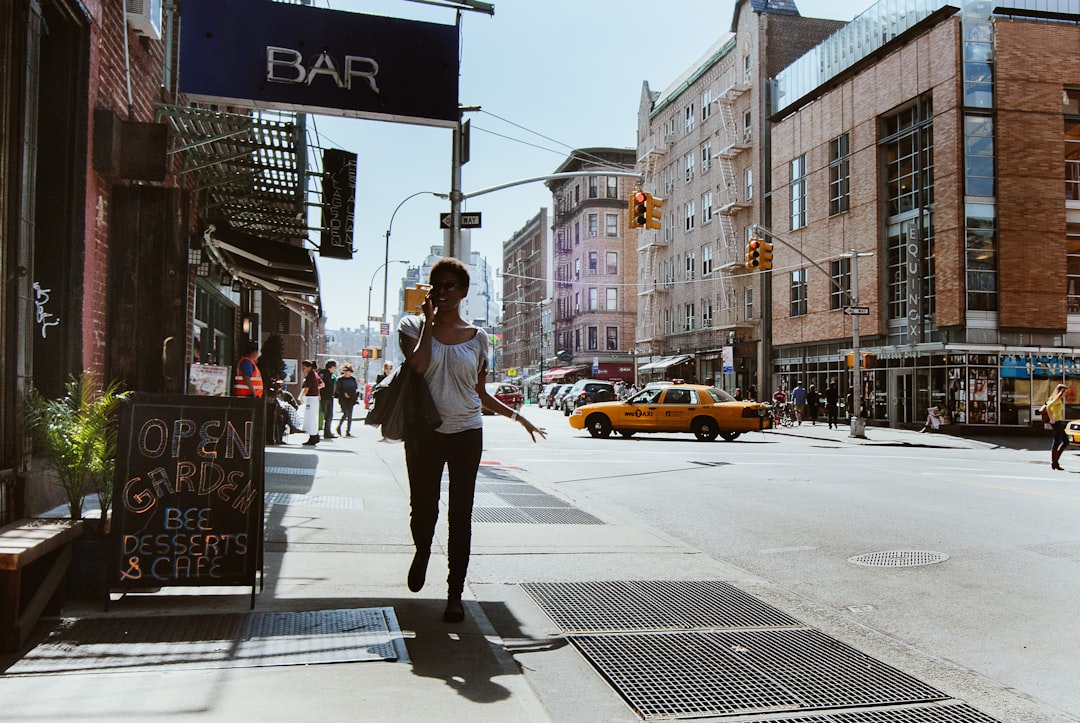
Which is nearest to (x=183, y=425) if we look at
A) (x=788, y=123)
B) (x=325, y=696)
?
(x=325, y=696)

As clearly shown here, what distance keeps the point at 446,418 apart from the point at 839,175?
3653 centimetres

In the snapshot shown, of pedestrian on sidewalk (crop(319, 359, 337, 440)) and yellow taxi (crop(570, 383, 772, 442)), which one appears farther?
yellow taxi (crop(570, 383, 772, 442))

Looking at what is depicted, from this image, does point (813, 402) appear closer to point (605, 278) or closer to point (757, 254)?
point (757, 254)

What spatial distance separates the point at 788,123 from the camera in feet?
140

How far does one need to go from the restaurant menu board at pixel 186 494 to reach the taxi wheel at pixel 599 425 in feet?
68.6

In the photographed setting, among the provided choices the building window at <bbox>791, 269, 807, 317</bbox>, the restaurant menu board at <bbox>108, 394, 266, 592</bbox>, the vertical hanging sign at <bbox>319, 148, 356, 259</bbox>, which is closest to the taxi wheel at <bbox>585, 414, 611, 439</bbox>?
the vertical hanging sign at <bbox>319, 148, 356, 259</bbox>

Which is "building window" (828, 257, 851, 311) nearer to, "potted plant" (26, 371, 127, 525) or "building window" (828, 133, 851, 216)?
"building window" (828, 133, 851, 216)

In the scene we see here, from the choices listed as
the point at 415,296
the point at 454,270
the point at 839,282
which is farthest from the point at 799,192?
the point at 454,270

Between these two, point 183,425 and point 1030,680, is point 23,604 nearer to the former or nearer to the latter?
point 183,425

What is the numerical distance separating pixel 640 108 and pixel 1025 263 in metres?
40.0

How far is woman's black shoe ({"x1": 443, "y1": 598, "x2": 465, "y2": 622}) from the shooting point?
4.76m

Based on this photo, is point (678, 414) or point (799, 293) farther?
point (799, 293)

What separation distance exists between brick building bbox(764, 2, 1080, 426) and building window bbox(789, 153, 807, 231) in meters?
5.05

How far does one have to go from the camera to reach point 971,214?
29984 millimetres
